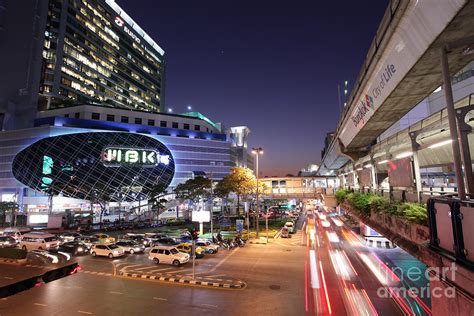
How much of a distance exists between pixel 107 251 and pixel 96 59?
98.7 metres

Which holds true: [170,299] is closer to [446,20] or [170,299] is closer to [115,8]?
[446,20]

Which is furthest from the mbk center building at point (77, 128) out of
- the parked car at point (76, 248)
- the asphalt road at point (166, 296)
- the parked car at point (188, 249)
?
the asphalt road at point (166, 296)

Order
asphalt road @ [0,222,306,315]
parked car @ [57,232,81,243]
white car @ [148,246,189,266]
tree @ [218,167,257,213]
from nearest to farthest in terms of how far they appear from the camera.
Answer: asphalt road @ [0,222,306,315] < white car @ [148,246,189,266] < parked car @ [57,232,81,243] < tree @ [218,167,257,213]

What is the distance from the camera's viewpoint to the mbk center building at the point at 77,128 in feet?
222

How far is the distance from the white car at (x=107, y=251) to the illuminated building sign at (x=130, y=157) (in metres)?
48.7

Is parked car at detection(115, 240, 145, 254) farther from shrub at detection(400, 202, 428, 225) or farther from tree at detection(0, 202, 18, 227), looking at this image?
tree at detection(0, 202, 18, 227)

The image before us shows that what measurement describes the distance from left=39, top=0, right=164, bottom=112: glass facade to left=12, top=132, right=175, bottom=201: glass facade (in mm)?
24699

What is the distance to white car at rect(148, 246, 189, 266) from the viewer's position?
23.7 meters

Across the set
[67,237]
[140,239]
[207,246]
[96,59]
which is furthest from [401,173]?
[96,59]

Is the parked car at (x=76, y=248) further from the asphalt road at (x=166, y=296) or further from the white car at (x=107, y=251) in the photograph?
the asphalt road at (x=166, y=296)

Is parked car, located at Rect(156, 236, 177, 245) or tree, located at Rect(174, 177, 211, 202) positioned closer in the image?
parked car, located at Rect(156, 236, 177, 245)

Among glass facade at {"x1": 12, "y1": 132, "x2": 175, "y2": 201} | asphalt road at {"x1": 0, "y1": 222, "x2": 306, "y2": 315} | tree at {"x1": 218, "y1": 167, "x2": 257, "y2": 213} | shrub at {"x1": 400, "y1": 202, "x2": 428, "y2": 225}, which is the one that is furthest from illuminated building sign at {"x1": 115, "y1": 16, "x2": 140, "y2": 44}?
shrub at {"x1": 400, "y1": 202, "x2": 428, "y2": 225}

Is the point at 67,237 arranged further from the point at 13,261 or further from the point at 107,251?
the point at 107,251

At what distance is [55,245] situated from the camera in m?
31.3
